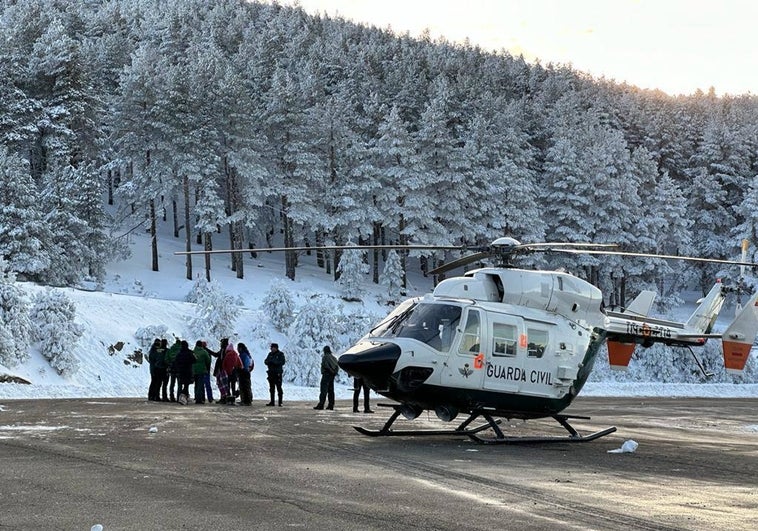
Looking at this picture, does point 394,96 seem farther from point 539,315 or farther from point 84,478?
point 84,478

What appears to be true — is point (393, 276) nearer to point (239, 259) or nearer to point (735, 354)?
point (239, 259)

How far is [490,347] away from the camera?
1551cm

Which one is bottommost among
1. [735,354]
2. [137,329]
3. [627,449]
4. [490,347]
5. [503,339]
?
[627,449]

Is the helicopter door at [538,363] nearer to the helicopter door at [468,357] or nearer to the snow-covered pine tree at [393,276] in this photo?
the helicopter door at [468,357]

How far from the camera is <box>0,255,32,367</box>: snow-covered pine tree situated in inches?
1176

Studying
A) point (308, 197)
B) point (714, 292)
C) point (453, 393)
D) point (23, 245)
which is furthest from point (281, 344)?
point (453, 393)

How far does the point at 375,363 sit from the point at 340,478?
438 centimetres

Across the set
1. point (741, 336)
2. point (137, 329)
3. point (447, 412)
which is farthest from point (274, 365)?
point (137, 329)

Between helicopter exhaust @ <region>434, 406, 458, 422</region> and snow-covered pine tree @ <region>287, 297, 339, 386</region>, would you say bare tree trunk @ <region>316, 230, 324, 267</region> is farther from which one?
helicopter exhaust @ <region>434, 406, 458, 422</region>

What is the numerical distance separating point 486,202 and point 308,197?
42.0 feet

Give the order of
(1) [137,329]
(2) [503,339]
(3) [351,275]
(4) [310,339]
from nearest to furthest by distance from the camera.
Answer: (2) [503,339] → (1) [137,329] → (4) [310,339] → (3) [351,275]

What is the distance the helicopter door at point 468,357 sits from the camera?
49.6 ft

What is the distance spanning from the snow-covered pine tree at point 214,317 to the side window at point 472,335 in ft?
83.8

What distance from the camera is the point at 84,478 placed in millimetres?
9922
